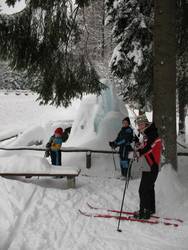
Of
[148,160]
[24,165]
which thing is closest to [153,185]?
[148,160]

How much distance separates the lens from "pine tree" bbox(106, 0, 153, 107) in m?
11.0

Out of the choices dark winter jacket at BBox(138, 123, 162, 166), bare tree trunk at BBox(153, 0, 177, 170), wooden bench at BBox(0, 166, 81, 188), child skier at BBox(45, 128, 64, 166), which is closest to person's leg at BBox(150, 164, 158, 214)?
dark winter jacket at BBox(138, 123, 162, 166)

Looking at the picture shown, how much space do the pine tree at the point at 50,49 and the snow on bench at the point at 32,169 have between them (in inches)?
82.7

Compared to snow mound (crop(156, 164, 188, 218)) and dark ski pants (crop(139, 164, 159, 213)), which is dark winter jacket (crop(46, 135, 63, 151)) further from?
dark ski pants (crop(139, 164, 159, 213))

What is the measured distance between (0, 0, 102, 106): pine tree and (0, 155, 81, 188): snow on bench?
6.89ft

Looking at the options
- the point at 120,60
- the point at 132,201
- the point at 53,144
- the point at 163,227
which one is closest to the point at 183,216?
the point at 163,227

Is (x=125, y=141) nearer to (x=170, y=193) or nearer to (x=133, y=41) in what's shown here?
(x=170, y=193)

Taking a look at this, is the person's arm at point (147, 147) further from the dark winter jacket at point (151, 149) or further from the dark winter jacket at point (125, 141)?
the dark winter jacket at point (125, 141)

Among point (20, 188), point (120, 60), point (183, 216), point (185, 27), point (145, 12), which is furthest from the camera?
point (120, 60)

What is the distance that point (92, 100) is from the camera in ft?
49.8

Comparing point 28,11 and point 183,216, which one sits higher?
point 28,11

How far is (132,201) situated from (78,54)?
4.25 m

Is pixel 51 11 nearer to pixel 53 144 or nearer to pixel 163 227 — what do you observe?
pixel 53 144

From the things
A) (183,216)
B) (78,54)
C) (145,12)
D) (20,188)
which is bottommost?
(183,216)
